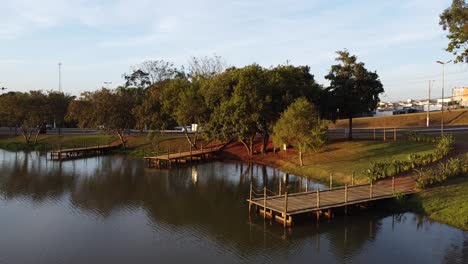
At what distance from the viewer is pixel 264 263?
21828 millimetres

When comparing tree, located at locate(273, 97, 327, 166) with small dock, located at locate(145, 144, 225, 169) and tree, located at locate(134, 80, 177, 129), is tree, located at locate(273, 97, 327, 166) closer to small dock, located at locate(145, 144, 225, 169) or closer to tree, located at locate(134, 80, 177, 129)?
small dock, located at locate(145, 144, 225, 169)

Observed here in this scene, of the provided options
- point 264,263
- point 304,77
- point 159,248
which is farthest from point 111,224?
point 304,77

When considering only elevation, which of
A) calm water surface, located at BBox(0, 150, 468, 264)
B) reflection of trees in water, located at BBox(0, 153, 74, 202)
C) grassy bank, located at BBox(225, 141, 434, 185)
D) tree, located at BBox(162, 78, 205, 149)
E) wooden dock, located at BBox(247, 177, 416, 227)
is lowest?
calm water surface, located at BBox(0, 150, 468, 264)

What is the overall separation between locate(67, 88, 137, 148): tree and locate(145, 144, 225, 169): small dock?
37.6 ft

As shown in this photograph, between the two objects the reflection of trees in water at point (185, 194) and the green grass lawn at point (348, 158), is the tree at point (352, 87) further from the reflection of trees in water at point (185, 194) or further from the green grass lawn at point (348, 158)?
the reflection of trees in water at point (185, 194)

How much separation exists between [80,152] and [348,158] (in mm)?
43850

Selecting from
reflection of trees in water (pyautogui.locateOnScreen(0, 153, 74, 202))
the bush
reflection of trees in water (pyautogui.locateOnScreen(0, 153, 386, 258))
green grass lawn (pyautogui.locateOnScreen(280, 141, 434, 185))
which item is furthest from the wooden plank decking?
the bush

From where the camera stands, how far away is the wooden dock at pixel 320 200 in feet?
92.5

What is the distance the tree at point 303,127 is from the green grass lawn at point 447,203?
51.8ft

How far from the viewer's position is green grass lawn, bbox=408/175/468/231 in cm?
2720

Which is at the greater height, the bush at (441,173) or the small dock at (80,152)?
the bush at (441,173)

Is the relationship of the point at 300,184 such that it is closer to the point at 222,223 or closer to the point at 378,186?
the point at 378,186

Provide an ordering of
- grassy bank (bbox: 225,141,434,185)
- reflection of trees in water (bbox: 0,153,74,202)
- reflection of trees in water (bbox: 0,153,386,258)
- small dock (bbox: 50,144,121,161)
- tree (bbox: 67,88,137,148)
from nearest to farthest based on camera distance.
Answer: reflection of trees in water (bbox: 0,153,386,258) → reflection of trees in water (bbox: 0,153,74,202) → grassy bank (bbox: 225,141,434,185) → small dock (bbox: 50,144,121,161) → tree (bbox: 67,88,137,148)

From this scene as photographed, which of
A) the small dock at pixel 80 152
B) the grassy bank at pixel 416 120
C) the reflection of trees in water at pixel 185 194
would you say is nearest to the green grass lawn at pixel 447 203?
the reflection of trees in water at pixel 185 194
